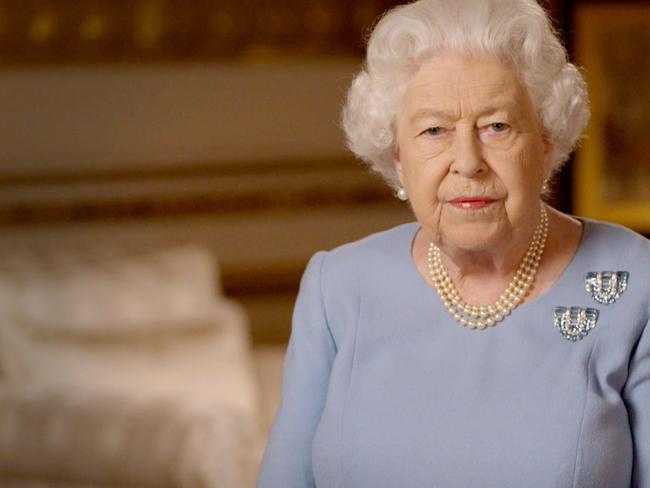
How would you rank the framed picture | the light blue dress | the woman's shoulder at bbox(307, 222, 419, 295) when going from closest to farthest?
the light blue dress → the woman's shoulder at bbox(307, 222, 419, 295) → the framed picture

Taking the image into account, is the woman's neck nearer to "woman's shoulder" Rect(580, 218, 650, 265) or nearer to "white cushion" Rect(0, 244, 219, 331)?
"woman's shoulder" Rect(580, 218, 650, 265)

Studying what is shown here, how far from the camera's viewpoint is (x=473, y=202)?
1.52 m

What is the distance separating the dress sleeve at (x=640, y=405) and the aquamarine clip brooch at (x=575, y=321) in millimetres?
64

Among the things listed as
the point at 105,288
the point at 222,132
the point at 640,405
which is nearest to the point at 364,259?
the point at 640,405

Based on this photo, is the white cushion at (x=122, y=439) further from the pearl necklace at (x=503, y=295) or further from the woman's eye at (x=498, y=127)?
the woman's eye at (x=498, y=127)

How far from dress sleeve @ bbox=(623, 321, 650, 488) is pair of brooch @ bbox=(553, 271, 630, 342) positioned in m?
0.06

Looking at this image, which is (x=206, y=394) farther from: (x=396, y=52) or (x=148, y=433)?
(x=396, y=52)

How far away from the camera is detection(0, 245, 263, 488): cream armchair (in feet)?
9.18

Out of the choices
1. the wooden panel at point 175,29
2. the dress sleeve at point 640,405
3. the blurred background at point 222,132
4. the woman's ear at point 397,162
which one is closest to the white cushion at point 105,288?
the blurred background at point 222,132

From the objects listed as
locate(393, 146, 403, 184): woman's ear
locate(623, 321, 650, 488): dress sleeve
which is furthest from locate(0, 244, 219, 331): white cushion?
locate(623, 321, 650, 488): dress sleeve

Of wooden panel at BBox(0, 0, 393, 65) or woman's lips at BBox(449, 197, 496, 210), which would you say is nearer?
woman's lips at BBox(449, 197, 496, 210)

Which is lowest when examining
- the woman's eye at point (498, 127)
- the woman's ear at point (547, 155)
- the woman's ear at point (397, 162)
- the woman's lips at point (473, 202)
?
the woman's lips at point (473, 202)

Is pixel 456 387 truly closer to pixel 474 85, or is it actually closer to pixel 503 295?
pixel 503 295

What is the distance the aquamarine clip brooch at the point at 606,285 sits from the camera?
1527 millimetres
